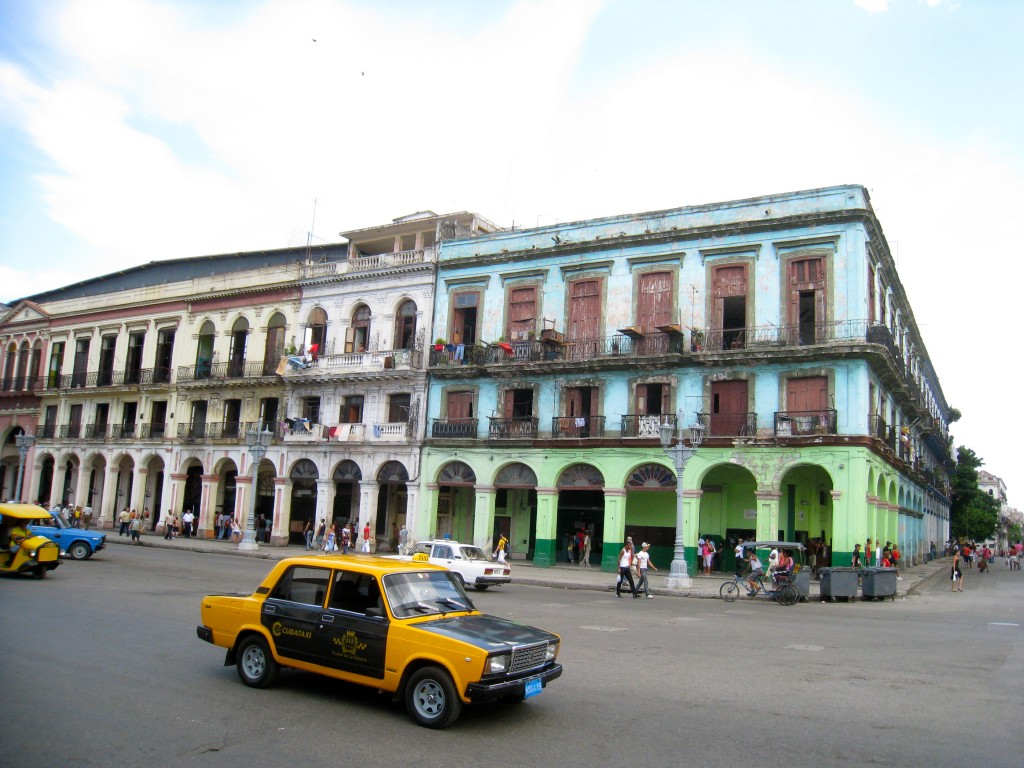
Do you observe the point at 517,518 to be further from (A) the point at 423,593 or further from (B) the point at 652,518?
(A) the point at 423,593

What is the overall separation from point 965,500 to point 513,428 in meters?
55.3

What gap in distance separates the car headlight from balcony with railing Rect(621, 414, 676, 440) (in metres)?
23.3

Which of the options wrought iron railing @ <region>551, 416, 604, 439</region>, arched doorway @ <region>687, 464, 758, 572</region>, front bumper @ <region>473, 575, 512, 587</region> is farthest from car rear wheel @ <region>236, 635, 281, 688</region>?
arched doorway @ <region>687, 464, 758, 572</region>

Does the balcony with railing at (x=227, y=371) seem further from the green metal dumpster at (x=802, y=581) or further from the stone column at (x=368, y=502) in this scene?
the green metal dumpster at (x=802, y=581)

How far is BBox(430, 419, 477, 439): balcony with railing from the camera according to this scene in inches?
1372

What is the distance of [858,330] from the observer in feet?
90.2

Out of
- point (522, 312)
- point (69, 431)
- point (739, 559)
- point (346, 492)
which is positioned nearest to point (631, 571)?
point (739, 559)

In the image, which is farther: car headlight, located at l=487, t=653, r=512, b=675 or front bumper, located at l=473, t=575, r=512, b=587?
front bumper, located at l=473, t=575, r=512, b=587

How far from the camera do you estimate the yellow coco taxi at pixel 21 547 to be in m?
17.7

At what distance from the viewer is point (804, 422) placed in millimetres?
27891

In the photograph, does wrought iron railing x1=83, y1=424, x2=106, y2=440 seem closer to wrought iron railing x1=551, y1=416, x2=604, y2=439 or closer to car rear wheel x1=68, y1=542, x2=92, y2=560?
car rear wheel x1=68, y1=542, x2=92, y2=560

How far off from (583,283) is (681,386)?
20.6ft

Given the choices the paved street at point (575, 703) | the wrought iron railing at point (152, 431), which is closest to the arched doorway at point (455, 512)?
the wrought iron railing at point (152, 431)

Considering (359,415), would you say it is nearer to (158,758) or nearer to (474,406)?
(474,406)
